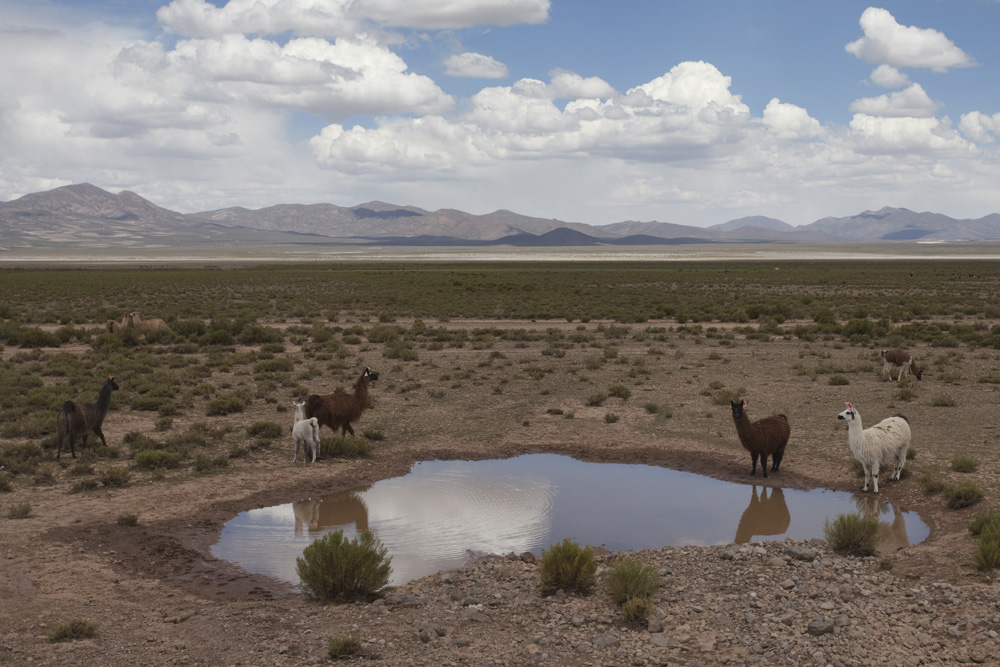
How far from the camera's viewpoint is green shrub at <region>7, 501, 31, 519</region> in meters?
10.7

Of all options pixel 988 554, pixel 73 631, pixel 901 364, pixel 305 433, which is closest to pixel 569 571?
pixel 988 554

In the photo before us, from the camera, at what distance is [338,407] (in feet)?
47.6

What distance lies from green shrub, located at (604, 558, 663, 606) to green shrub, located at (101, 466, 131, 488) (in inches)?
313

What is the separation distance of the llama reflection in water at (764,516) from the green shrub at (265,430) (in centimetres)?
867

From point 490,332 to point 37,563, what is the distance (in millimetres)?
23875

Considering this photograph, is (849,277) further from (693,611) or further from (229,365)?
(693,611)

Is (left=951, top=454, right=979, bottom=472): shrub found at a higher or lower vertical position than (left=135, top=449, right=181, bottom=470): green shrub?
higher

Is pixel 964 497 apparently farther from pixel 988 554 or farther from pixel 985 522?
pixel 988 554

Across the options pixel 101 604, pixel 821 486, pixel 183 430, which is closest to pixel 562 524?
pixel 821 486

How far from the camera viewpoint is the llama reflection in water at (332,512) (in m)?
11.2

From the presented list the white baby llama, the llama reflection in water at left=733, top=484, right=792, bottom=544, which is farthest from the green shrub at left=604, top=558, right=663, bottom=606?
the white baby llama

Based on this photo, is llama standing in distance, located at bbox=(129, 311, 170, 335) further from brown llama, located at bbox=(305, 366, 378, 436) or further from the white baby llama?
the white baby llama

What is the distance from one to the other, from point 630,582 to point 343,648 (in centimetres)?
273

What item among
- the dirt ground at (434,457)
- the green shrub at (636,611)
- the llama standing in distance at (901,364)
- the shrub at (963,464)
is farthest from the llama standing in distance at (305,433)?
the llama standing in distance at (901,364)
